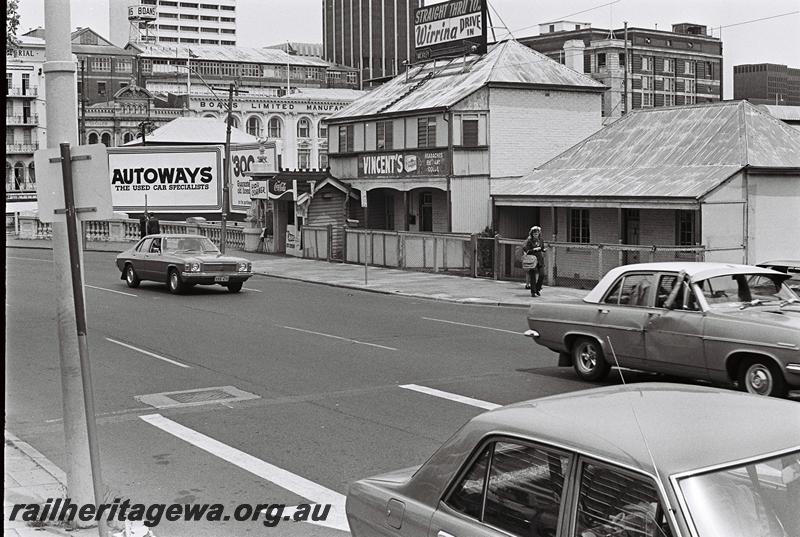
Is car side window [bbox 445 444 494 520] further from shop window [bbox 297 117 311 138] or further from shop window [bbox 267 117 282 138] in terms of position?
shop window [bbox 297 117 311 138]

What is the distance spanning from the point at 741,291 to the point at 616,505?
917cm

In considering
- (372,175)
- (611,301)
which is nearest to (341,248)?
(372,175)

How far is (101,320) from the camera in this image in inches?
851

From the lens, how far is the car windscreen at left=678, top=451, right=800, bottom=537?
3.87 m

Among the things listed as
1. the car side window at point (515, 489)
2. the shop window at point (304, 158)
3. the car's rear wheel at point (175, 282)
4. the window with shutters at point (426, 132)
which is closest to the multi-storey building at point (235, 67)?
Result: the shop window at point (304, 158)

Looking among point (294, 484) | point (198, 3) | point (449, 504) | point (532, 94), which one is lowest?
point (294, 484)

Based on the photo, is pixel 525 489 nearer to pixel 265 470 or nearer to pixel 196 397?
pixel 265 470

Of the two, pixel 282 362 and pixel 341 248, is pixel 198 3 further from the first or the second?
pixel 282 362

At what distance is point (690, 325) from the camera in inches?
487

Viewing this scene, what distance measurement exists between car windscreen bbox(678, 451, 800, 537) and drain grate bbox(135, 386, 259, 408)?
32.6ft

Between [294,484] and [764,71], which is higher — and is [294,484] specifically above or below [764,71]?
below

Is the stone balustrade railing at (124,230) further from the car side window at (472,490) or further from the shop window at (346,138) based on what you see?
the car side window at (472,490)

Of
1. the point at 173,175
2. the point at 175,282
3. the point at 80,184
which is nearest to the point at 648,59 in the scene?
the point at 173,175

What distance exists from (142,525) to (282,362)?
8318mm
